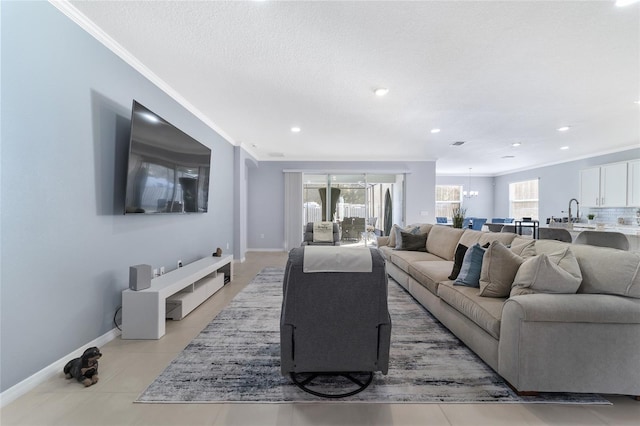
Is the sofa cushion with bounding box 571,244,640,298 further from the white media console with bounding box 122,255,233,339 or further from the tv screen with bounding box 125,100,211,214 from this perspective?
the tv screen with bounding box 125,100,211,214

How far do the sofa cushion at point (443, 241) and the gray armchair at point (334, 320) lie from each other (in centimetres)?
254

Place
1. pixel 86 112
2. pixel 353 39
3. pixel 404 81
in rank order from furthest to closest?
1. pixel 404 81
2. pixel 353 39
3. pixel 86 112

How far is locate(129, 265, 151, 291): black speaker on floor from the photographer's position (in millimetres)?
2393

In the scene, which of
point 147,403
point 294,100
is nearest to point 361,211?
point 294,100

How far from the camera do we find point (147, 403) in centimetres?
161

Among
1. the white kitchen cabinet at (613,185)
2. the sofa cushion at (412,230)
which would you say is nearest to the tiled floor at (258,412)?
the sofa cushion at (412,230)

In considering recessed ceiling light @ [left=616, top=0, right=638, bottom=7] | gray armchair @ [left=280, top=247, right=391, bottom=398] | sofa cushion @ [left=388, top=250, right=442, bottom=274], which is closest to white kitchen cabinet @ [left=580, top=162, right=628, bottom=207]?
sofa cushion @ [left=388, top=250, right=442, bottom=274]

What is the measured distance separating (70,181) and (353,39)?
245 centimetres

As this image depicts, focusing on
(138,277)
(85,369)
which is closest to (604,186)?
(138,277)

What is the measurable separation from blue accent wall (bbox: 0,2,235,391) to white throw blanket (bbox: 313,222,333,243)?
3759 mm

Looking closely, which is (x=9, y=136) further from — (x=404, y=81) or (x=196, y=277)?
(x=404, y=81)

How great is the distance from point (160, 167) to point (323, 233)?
385 centimetres

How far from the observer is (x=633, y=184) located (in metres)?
5.56

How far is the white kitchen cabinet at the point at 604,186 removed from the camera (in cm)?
578
